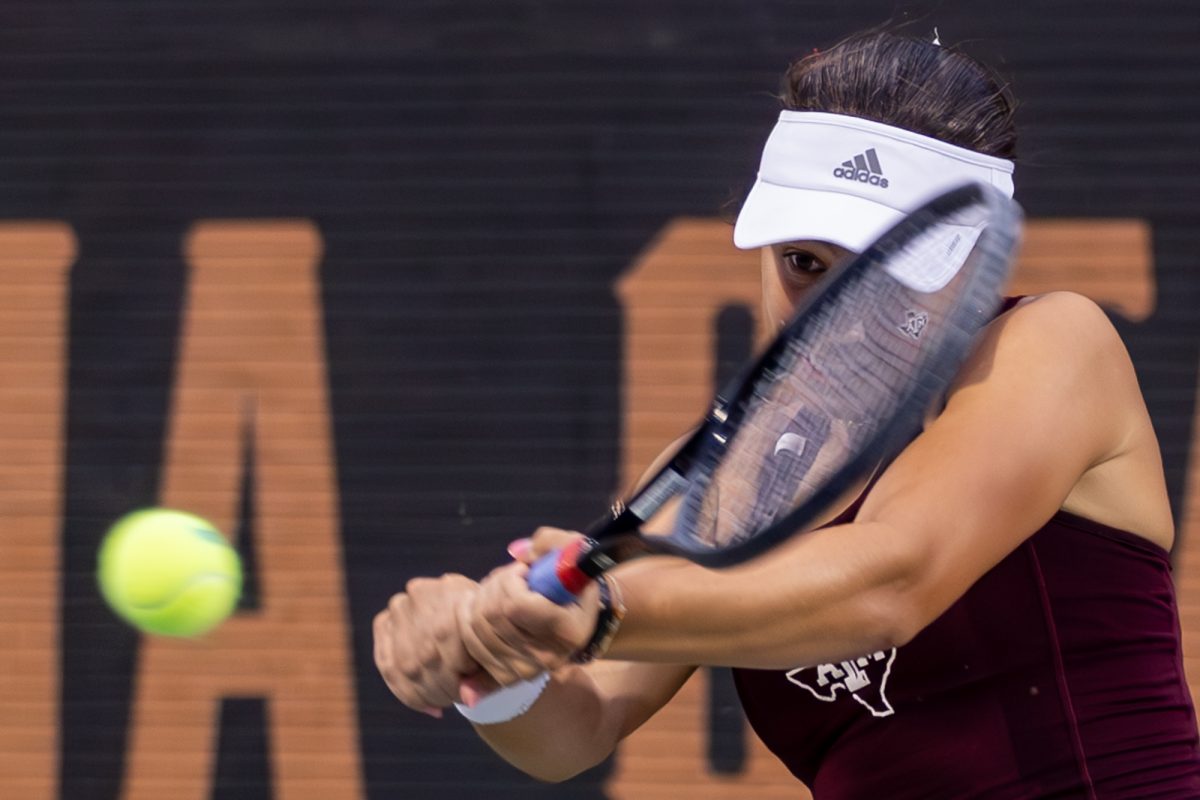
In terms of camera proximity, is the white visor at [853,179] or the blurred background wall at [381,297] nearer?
the white visor at [853,179]

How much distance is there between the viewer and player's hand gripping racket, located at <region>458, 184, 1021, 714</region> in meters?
1.52

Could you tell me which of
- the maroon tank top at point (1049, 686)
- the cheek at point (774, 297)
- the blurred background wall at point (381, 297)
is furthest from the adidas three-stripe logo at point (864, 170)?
the blurred background wall at point (381, 297)

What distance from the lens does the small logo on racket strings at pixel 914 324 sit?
1.61 m

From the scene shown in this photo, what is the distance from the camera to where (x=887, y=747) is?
1.87m

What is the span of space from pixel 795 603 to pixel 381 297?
10.7ft

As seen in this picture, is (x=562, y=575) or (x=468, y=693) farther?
(x=468, y=693)

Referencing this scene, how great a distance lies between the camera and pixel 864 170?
1845 millimetres

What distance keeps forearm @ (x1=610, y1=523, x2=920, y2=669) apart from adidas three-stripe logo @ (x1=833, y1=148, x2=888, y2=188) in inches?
18.3

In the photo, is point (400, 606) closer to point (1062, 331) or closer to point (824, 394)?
point (824, 394)

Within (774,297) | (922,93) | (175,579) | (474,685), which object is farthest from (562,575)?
(175,579)

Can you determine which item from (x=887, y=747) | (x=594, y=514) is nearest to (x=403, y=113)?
(x=594, y=514)

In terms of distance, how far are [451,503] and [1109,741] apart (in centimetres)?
299

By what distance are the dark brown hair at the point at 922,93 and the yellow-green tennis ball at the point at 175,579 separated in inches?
72.4

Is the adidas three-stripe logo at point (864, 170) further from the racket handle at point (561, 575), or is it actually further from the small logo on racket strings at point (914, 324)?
the racket handle at point (561, 575)
